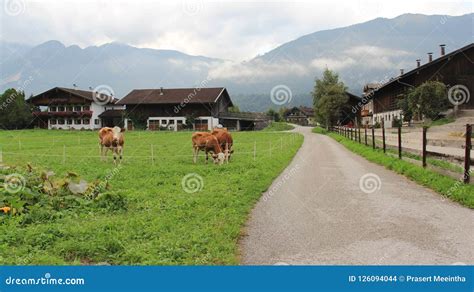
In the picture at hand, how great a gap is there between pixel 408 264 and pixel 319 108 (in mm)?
61641

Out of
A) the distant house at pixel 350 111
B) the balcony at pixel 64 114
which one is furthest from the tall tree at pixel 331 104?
the balcony at pixel 64 114

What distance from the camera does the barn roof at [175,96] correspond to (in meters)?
65.8

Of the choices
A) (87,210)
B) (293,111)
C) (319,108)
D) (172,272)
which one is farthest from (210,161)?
(293,111)

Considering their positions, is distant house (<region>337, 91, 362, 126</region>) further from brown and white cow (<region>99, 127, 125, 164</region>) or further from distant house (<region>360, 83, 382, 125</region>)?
brown and white cow (<region>99, 127, 125, 164</region>)

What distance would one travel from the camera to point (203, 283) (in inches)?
176

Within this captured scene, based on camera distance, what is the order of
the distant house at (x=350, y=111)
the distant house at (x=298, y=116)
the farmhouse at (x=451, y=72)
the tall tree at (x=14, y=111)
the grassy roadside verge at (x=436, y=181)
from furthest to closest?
1. the distant house at (x=298, y=116)
2. the distant house at (x=350, y=111)
3. the tall tree at (x=14, y=111)
4. the farmhouse at (x=451, y=72)
5. the grassy roadside verge at (x=436, y=181)

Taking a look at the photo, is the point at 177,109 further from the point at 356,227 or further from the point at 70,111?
the point at 356,227

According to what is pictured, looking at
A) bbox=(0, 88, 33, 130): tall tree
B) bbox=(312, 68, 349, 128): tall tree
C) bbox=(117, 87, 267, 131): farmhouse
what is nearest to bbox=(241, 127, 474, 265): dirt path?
bbox=(312, 68, 349, 128): tall tree

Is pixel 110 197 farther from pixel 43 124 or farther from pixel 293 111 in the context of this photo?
pixel 293 111

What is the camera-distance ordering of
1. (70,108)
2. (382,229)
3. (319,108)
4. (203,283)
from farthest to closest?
1. (70,108)
2. (319,108)
3. (382,229)
4. (203,283)

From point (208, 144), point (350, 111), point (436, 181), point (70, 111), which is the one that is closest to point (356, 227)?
point (436, 181)

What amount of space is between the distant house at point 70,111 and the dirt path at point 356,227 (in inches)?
2570

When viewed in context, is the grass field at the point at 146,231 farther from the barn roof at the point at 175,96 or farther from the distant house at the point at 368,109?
the distant house at the point at 368,109

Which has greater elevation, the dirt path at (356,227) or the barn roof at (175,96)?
the barn roof at (175,96)
